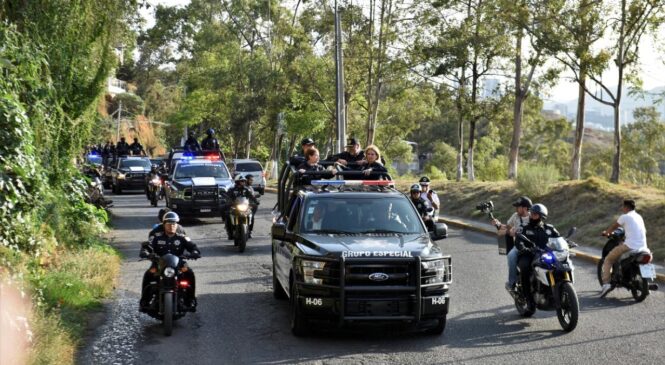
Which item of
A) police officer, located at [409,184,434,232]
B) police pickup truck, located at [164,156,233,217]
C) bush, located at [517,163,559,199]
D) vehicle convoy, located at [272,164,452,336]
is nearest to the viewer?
vehicle convoy, located at [272,164,452,336]

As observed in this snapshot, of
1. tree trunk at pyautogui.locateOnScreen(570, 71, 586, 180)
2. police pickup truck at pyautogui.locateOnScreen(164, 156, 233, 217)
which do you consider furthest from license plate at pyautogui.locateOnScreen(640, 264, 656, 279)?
tree trunk at pyautogui.locateOnScreen(570, 71, 586, 180)

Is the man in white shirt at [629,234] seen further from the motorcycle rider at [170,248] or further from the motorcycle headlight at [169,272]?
the motorcycle headlight at [169,272]

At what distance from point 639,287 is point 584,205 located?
10.2m

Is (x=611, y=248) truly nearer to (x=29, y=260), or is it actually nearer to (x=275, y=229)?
(x=275, y=229)

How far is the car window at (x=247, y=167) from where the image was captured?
41.0m

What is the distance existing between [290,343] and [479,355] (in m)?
2.06

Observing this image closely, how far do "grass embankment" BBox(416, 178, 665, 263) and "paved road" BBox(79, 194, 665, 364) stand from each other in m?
5.40

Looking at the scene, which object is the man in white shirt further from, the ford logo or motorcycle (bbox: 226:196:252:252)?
motorcycle (bbox: 226:196:252:252)

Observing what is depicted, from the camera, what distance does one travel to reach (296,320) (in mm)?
9578

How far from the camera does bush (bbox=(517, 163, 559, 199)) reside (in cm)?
2473

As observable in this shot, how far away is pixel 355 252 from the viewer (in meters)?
9.26

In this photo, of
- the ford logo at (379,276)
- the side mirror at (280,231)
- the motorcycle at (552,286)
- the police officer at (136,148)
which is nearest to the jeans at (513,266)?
the motorcycle at (552,286)

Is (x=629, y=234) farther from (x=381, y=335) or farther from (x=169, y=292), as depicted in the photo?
(x=169, y=292)

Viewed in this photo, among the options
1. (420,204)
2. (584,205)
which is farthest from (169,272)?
(584,205)
